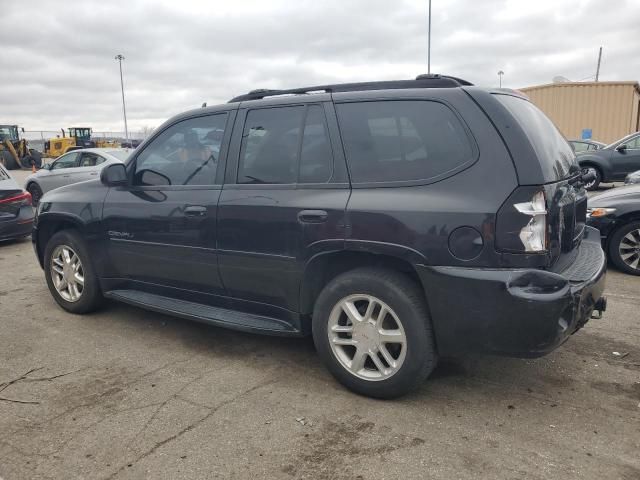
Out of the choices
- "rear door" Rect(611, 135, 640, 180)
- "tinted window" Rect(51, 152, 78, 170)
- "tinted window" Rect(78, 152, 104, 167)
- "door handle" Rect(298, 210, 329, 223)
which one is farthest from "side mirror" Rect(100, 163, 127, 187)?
"rear door" Rect(611, 135, 640, 180)

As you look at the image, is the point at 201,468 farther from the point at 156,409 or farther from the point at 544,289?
the point at 544,289

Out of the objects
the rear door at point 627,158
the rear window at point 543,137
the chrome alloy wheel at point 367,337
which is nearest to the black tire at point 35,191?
the chrome alloy wheel at point 367,337

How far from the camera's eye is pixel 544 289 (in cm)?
277

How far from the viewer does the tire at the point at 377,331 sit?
3.03 metres

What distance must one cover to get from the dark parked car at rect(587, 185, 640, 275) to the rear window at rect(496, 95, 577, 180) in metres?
2.92

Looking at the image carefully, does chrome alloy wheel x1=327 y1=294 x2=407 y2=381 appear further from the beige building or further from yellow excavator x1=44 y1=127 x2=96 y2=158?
yellow excavator x1=44 y1=127 x2=96 y2=158

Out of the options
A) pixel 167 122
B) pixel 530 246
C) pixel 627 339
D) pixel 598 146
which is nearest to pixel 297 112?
pixel 167 122

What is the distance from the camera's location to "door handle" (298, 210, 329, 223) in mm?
3254

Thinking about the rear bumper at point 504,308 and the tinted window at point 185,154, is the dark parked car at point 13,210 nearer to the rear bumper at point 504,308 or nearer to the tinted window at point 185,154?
the tinted window at point 185,154

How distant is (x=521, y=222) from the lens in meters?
2.76

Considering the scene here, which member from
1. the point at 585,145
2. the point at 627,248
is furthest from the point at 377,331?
the point at 585,145

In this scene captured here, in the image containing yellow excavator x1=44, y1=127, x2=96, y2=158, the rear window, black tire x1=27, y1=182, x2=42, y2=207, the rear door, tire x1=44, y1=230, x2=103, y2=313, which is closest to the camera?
the rear window

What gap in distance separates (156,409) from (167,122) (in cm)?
223

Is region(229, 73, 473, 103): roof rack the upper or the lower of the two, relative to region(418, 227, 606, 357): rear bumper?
upper
